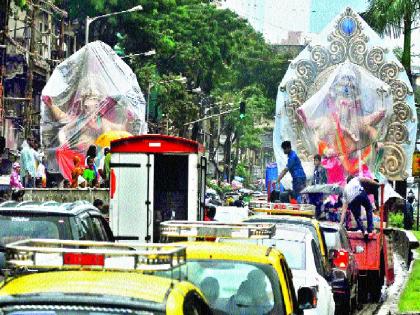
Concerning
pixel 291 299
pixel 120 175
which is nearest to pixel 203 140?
pixel 120 175

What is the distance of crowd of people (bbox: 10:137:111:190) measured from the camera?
91.5 ft

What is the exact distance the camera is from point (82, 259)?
8.09 meters

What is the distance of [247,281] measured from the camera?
1107cm

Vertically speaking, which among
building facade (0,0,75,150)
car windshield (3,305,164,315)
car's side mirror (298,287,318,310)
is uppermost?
building facade (0,0,75,150)

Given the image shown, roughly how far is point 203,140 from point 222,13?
35851 millimetres

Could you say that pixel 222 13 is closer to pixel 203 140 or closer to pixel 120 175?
pixel 203 140

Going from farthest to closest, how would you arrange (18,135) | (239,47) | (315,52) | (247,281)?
(239,47) < (18,135) < (315,52) < (247,281)

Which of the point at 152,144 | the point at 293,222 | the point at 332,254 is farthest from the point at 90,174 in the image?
the point at 293,222

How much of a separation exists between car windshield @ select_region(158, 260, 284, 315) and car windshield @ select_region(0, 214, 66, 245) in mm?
3275

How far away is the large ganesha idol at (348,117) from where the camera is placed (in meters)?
38.2

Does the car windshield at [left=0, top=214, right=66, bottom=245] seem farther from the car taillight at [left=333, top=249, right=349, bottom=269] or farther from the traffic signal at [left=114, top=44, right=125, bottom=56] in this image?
the traffic signal at [left=114, top=44, right=125, bottom=56]

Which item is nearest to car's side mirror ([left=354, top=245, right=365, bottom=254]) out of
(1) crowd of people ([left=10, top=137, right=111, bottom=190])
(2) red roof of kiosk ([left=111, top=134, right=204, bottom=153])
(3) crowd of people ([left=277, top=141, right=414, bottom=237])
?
(3) crowd of people ([left=277, top=141, right=414, bottom=237])

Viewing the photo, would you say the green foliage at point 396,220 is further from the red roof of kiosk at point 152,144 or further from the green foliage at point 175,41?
the red roof of kiosk at point 152,144

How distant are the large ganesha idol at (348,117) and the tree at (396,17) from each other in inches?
297
